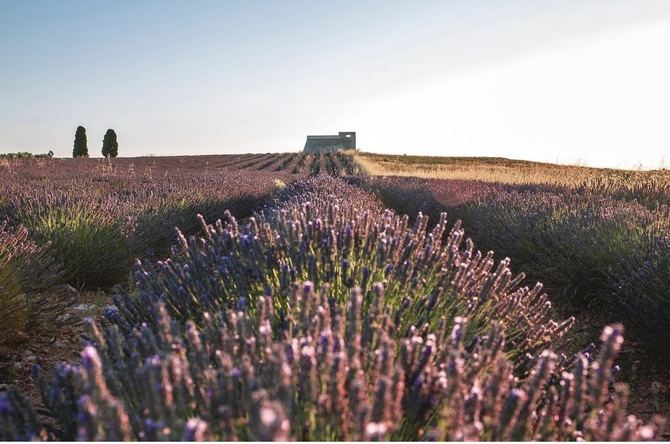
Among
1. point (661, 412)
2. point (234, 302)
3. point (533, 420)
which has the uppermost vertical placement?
point (234, 302)

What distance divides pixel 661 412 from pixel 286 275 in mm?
1876

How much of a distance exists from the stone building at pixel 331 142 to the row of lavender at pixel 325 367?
36.0 meters

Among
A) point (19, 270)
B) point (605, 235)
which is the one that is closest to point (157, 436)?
point (19, 270)

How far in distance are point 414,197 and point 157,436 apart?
7959 millimetres

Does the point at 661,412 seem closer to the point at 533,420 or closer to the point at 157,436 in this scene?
the point at 533,420

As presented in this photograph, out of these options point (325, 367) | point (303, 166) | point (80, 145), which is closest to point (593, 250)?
point (325, 367)

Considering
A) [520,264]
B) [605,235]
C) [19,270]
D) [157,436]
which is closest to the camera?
[157,436]

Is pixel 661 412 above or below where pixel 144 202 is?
below

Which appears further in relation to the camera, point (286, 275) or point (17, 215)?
point (17, 215)

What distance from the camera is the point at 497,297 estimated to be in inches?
89.2

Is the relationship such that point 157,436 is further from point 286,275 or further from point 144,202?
Result: point 144,202

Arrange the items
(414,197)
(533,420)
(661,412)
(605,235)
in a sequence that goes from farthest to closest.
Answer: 1. (414,197)
2. (605,235)
3. (661,412)
4. (533,420)

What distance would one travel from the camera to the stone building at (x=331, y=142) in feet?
129

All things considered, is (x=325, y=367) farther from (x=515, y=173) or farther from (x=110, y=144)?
(x=110, y=144)
